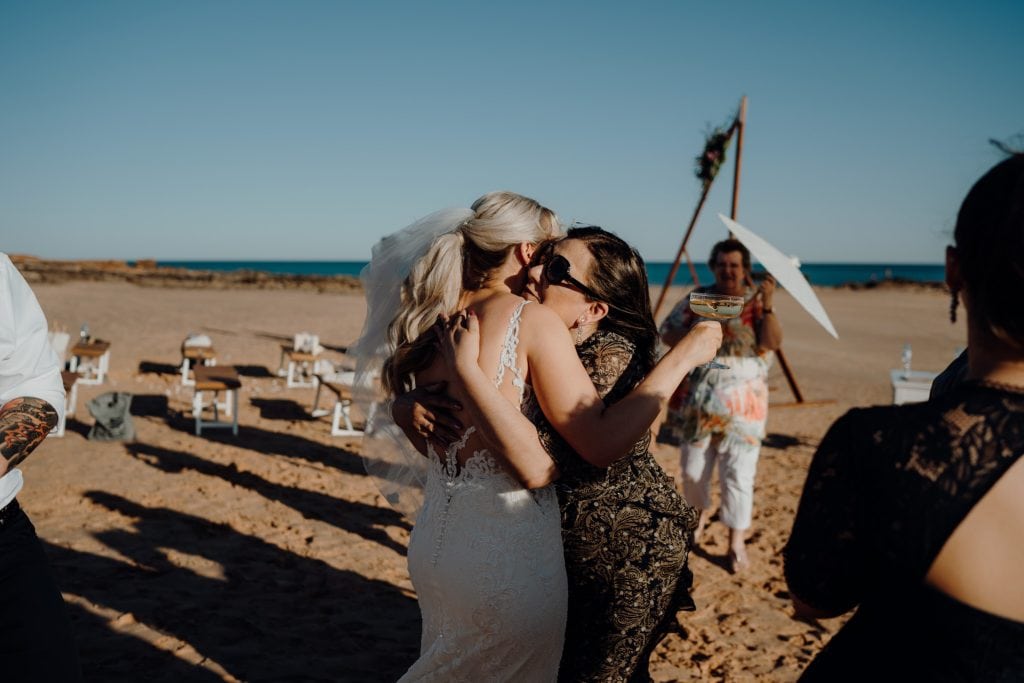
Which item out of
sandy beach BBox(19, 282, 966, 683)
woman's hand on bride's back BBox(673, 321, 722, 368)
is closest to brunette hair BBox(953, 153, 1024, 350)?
woman's hand on bride's back BBox(673, 321, 722, 368)

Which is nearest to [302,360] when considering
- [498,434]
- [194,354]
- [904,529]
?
[194,354]

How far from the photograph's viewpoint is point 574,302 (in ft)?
7.29

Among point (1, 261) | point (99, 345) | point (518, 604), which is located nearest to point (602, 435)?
point (518, 604)

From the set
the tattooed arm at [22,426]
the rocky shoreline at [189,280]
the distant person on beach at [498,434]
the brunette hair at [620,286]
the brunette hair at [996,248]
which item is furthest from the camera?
the rocky shoreline at [189,280]

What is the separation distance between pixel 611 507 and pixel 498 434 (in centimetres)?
45

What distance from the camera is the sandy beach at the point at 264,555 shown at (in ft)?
13.1

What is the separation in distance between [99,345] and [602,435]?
11526mm

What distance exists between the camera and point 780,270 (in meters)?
2.72

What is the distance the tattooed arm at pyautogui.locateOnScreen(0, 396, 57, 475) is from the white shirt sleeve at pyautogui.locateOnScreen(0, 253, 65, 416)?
0.12ft

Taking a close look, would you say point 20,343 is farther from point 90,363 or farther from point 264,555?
point 90,363

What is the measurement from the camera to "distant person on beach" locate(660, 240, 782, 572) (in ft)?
15.9

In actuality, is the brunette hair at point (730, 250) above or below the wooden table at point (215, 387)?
above

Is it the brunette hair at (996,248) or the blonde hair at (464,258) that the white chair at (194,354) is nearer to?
the blonde hair at (464,258)

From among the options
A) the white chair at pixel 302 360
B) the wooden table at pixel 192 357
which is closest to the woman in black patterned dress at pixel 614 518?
the white chair at pixel 302 360
